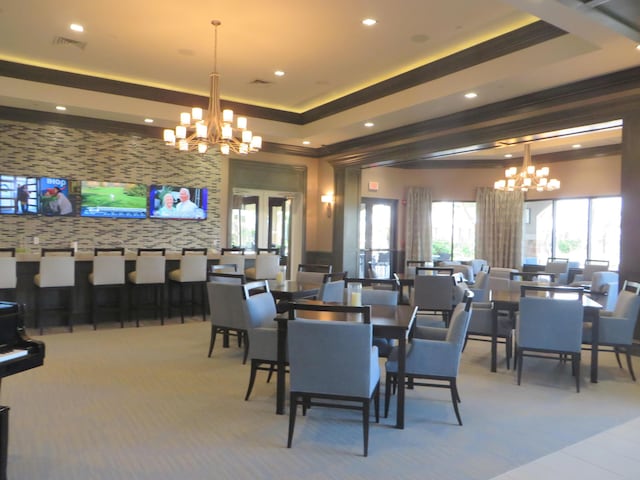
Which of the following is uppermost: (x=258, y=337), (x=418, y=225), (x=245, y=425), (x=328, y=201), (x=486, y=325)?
(x=328, y=201)

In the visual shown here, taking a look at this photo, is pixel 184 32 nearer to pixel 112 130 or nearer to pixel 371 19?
pixel 371 19

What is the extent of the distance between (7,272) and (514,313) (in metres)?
6.16

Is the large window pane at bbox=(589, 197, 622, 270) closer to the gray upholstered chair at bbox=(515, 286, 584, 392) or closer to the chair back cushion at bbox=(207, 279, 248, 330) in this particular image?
the gray upholstered chair at bbox=(515, 286, 584, 392)

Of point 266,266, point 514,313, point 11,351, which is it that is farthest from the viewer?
point 266,266

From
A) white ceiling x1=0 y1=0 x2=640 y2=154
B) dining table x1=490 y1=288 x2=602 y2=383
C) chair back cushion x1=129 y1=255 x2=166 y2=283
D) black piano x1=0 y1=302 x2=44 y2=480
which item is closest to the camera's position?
black piano x1=0 y1=302 x2=44 y2=480

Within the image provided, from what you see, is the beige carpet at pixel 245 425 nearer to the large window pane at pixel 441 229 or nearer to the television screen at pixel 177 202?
the television screen at pixel 177 202

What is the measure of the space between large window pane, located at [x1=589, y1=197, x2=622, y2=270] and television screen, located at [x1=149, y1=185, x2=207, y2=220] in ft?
28.3

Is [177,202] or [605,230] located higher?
[177,202]

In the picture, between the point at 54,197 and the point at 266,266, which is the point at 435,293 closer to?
the point at 266,266

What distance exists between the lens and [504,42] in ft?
18.6

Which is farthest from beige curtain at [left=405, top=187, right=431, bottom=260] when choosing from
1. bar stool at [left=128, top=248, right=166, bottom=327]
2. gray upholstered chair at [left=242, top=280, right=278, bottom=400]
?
gray upholstered chair at [left=242, top=280, right=278, bottom=400]

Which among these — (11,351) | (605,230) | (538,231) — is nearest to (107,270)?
(11,351)

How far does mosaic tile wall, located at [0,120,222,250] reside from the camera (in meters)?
7.73

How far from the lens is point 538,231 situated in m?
11.8
